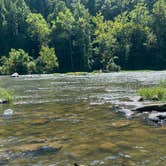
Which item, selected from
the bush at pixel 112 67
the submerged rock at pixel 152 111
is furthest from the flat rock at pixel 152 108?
the bush at pixel 112 67

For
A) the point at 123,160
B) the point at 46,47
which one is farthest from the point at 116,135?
the point at 46,47

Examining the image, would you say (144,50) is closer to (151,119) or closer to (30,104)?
(30,104)

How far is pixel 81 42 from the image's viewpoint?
132 m

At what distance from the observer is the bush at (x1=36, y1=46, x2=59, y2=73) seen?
119m

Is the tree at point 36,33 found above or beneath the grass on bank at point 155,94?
above

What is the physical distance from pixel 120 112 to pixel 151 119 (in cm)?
359

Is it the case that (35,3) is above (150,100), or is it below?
above

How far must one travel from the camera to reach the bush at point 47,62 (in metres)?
119

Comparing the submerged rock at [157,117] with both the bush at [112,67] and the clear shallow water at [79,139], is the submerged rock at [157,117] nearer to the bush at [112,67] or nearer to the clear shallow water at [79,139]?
the clear shallow water at [79,139]

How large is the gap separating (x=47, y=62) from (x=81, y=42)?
17695 millimetres

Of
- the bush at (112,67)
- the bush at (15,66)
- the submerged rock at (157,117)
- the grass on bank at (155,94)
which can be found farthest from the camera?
the bush at (112,67)

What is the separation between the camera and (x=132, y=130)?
2005 centimetres

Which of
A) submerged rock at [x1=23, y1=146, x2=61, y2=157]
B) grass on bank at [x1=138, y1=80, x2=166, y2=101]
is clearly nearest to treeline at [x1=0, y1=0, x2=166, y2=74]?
grass on bank at [x1=138, y1=80, x2=166, y2=101]

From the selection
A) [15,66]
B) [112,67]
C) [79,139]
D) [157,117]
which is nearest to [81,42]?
[112,67]
